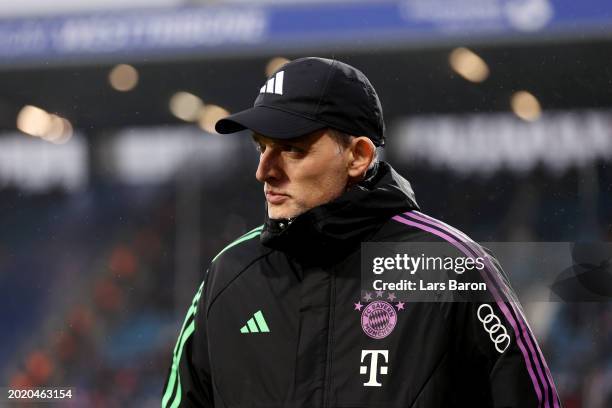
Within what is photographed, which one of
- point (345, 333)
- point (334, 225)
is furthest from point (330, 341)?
point (334, 225)

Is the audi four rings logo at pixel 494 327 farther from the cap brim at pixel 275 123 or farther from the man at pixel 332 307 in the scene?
the cap brim at pixel 275 123

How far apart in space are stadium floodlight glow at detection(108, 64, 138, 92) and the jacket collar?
3.63 ft

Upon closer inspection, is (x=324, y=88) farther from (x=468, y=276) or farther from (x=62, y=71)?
(x=62, y=71)

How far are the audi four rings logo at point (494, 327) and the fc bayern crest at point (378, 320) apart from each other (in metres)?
0.12

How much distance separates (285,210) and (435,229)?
220mm

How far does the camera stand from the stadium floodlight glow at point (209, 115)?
2156 mm

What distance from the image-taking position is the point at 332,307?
1165 millimetres

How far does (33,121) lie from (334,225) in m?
1.38

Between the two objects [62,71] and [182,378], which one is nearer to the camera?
[182,378]

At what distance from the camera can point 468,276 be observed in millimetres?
1175

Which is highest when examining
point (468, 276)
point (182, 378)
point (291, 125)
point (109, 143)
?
point (109, 143)

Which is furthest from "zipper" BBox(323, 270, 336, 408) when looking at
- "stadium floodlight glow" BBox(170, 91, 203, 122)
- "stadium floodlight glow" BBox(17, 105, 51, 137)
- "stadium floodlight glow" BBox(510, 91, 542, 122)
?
"stadium floodlight glow" BBox(17, 105, 51, 137)

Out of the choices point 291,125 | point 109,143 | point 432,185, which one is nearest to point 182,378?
point 291,125
